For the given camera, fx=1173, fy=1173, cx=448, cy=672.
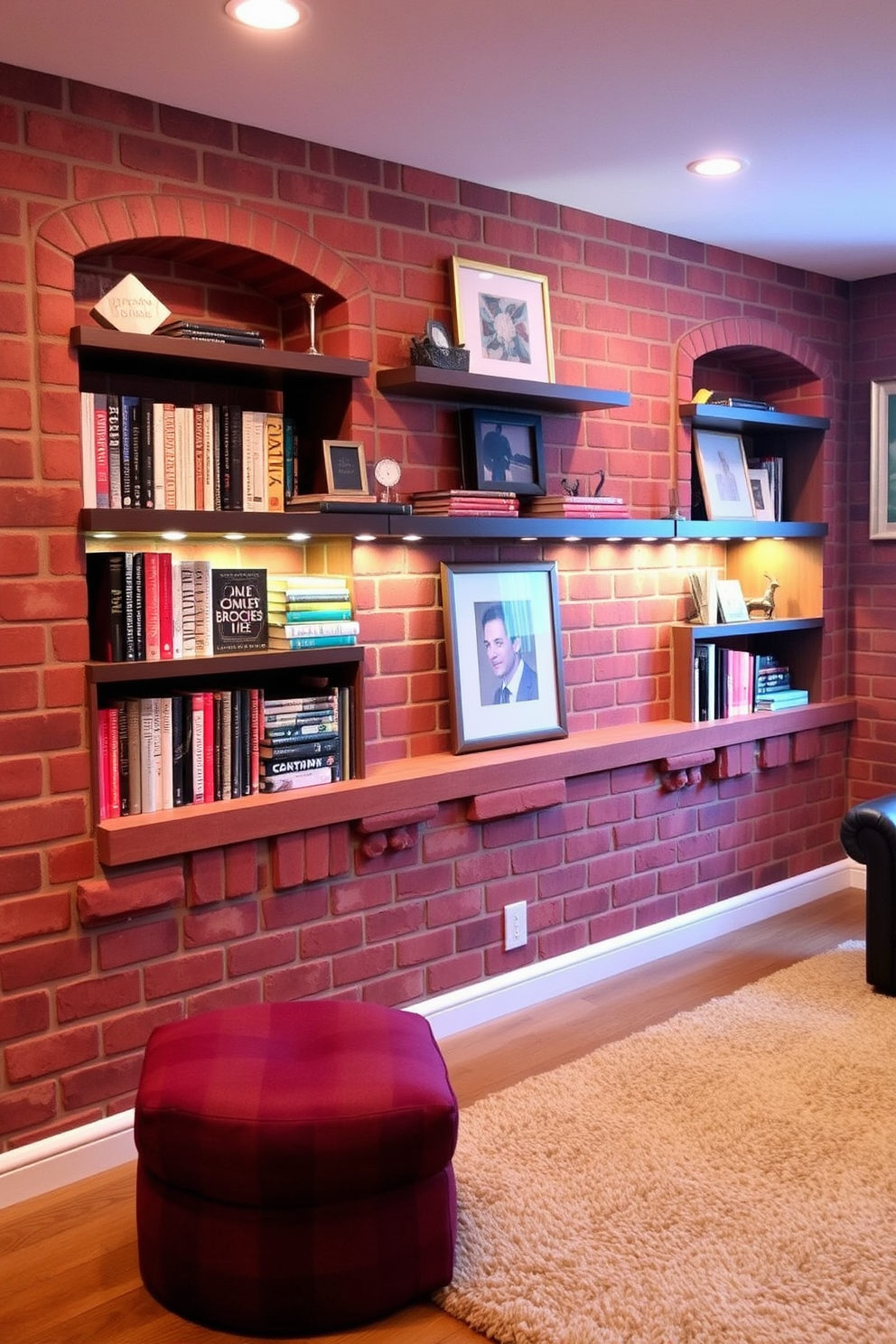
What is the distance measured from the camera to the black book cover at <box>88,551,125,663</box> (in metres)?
2.62

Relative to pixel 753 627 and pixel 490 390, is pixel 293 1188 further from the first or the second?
pixel 753 627

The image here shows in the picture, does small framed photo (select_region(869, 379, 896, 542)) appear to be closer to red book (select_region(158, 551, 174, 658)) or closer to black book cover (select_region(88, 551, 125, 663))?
red book (select_region(158, 551, 174, 658))

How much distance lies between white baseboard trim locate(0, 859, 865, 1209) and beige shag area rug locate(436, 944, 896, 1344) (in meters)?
0.40

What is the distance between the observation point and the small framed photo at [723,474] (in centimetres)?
420

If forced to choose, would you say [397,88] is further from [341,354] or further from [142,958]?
[142,958]

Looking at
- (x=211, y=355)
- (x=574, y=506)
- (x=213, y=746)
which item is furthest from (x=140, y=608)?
(x=574, y=506)

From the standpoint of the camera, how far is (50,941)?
8.47 ft

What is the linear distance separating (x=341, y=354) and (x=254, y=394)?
0.85 feet

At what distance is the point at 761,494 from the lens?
14.8 ft

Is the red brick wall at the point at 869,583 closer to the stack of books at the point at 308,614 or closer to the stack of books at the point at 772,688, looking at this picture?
the stack of books at the point at 772,688

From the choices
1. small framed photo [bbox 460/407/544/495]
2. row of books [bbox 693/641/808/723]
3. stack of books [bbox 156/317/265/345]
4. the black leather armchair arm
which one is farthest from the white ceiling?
the black leather armchair arm

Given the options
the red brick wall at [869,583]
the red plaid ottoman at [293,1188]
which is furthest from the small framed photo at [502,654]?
the red brick wall at [869,583]

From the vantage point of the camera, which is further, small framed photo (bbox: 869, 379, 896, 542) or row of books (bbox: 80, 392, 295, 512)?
small framed photo (bbox: 869, 379, 896, 542)

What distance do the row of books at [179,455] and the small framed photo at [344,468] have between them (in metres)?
0.12
